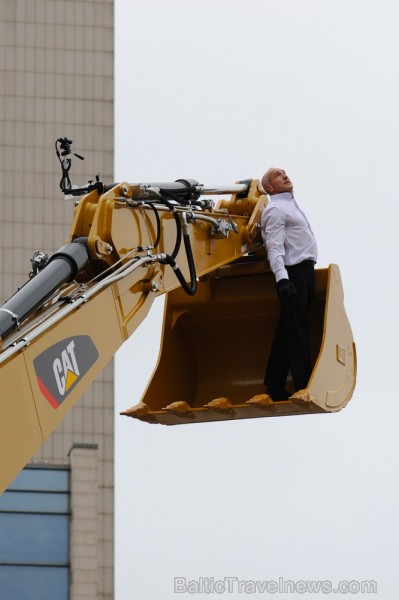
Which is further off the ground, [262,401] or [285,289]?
[285,289]

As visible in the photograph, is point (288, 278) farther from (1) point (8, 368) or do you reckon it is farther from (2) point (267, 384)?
(1) point (8, 368)

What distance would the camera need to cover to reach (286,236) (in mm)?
15297

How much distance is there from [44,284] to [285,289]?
335cm

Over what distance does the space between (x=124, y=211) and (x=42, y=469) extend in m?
31.4

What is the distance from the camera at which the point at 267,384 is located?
15625 mm

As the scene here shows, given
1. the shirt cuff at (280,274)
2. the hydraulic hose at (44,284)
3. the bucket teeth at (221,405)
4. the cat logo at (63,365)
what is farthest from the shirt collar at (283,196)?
the cat logo at (63,365)

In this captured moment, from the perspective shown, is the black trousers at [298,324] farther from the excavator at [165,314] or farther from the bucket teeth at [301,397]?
the bucket teeth at [301,397]

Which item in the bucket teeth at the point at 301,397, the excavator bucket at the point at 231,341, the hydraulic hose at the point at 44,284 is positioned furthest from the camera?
the excavator bucket at the point at 231,341

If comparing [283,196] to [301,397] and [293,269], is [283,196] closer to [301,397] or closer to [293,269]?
[293,269]

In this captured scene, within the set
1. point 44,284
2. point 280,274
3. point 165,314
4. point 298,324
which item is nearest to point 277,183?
point 280,274

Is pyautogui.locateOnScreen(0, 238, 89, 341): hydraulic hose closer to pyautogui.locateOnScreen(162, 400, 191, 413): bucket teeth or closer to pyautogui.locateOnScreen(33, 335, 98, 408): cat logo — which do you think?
pyautogui.locateOnScreen(33, 335, 98, 408): cat logo

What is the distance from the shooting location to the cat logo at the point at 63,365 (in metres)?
11.7

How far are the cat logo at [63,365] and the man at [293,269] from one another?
2.95 m

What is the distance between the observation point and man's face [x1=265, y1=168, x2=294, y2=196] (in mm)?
15617
